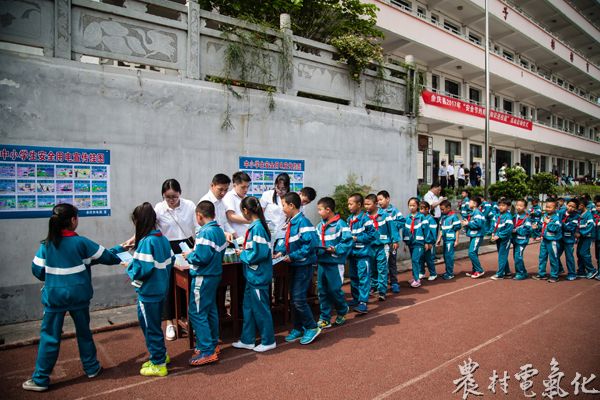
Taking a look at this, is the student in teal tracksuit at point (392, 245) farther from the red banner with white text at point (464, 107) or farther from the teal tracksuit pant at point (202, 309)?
the red banner with white text at point (464, 107)

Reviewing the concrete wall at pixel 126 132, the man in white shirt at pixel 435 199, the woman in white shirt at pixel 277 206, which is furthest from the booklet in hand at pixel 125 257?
Answer: the man in white shirt at pixel 435 199

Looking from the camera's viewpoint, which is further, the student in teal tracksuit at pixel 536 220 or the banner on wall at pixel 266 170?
the student in teal tracksuit at pixel 536 220

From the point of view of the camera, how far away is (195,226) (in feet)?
18.7

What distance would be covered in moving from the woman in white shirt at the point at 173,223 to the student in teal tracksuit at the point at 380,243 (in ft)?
11.3

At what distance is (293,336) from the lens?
5.34 metres

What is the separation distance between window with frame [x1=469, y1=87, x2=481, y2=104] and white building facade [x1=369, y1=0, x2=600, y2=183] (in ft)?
0.20

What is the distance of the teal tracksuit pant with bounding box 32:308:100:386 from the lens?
3941mm

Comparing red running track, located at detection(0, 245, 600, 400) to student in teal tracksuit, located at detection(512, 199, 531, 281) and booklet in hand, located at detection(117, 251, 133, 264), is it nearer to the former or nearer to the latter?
booklet in hand, located at detection(117, 251, 133, 264)

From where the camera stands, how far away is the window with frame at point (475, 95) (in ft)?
80.2

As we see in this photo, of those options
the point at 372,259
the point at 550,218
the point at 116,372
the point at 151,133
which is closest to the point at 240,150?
the point at 151,133

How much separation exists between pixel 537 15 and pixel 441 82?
14.8m

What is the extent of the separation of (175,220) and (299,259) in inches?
69.4

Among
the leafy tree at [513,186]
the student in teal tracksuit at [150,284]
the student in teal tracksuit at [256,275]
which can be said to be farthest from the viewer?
the leafy tree at [513,186]

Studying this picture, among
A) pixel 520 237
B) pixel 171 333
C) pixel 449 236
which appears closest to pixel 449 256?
pixel 449 236
